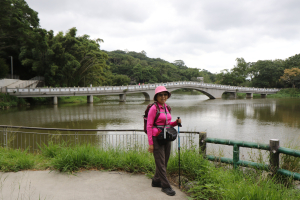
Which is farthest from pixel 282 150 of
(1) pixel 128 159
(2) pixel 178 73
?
(2) pixel 178 73

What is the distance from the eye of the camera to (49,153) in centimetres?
496

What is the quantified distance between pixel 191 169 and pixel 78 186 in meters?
1.81

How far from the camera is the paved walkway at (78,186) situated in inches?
121

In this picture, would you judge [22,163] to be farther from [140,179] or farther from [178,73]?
[178,73]

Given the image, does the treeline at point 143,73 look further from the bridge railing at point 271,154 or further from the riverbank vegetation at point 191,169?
the bridge railing at point 271,154

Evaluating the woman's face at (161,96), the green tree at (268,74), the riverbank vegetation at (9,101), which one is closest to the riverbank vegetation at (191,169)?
the woman's face at (161,96)

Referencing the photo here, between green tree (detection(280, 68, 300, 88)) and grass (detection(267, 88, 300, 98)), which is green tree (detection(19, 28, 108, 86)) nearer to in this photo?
grass (detection(267, 88, 300, 98))

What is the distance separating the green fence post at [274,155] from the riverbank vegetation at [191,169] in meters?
0.15

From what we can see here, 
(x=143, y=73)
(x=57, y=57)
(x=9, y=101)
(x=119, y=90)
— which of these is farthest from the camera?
(x=143, y=73)

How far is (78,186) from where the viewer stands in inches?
134

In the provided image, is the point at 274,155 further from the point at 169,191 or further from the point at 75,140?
the point at 75,140

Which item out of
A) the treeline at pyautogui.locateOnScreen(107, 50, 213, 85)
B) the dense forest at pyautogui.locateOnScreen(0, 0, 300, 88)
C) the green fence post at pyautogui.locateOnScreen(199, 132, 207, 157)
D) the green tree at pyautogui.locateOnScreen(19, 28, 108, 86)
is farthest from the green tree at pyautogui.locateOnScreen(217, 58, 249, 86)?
the green fence post at pyautogui.locateOnScreen(199, 132, 207, 157)

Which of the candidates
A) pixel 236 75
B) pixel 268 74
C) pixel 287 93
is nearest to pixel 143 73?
pixel 236 75

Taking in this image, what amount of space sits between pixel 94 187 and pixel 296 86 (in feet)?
182
